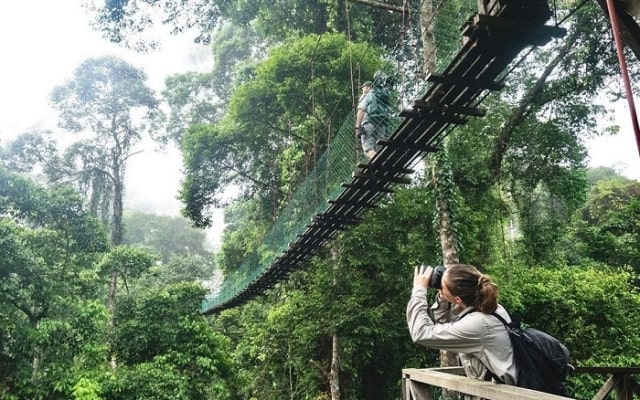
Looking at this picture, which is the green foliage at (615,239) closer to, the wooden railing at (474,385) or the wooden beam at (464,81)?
the wooden beam at (464,81)

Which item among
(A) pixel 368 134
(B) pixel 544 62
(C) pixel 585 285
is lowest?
(C) pixel 585 285

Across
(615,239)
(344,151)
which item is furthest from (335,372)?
(615,239)

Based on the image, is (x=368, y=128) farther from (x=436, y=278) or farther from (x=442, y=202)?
(x=436, y=278)

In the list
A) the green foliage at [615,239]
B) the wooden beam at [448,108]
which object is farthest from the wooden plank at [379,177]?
the green foliage at [615,239]

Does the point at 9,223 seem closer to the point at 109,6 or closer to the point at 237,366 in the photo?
the point at 109,6

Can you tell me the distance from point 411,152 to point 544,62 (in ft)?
11.5

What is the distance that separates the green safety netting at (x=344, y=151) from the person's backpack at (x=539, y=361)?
7.44ft

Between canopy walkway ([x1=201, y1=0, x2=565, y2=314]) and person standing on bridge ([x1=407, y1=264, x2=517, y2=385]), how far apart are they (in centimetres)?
120

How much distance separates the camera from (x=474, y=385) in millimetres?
915

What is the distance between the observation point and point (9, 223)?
431 cm

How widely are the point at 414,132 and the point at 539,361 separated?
1.78 meters

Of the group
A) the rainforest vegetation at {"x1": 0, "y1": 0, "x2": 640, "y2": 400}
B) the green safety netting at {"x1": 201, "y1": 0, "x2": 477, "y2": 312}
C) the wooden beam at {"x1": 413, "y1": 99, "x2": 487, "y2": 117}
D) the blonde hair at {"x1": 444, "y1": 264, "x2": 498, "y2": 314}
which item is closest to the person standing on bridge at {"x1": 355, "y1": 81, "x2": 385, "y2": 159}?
the green safety netting at {"x1": 201, "y1": 0, "x2": 477, "y2": 312}

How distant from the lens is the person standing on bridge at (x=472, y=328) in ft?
2.90

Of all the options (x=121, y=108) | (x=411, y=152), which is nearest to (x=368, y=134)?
(x=411, y=152)
